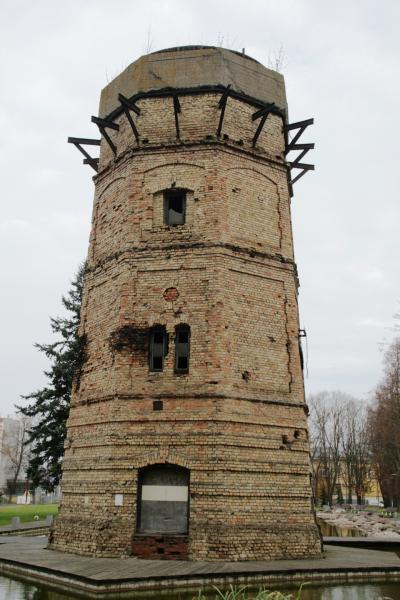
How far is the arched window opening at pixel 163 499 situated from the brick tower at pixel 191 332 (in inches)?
1.1

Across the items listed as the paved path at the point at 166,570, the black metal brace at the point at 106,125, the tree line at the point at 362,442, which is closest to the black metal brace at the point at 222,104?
the black metal brace at the point at 106,125

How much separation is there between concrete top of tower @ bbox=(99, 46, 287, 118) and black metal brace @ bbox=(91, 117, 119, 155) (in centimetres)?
74

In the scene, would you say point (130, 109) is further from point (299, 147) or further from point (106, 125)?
point (299, 147)

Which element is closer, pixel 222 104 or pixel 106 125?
pixel 222 104

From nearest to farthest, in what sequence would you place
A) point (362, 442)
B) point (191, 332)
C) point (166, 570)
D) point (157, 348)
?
point (166, 570), point (191, 332), point (157, 348), point (362, 442)

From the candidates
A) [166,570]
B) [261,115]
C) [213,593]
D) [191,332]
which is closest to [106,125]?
[261,115]

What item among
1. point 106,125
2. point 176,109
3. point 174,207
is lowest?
point 174,207

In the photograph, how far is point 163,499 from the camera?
11.7m

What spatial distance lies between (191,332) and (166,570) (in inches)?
197

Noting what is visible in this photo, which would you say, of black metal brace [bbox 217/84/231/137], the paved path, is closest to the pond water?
the paved path

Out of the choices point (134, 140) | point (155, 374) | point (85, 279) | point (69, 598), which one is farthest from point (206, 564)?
point (134, 140)

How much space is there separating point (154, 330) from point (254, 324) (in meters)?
2.40

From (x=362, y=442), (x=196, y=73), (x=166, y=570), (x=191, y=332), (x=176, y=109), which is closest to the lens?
(x=166, y=570)

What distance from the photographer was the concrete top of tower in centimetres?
1478
